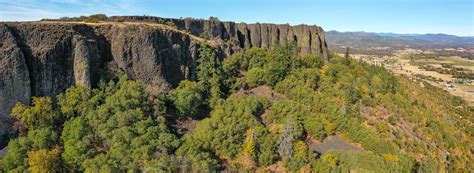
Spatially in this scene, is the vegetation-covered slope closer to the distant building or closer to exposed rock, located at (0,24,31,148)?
exposed rock, located at (0,24,31,148)

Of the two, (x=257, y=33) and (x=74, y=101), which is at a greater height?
(x=257, y=33)

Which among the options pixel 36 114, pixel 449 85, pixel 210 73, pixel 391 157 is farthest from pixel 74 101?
pixel 449 85

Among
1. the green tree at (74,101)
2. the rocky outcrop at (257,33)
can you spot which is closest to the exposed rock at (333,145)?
the rocky outcrop at (257,33)

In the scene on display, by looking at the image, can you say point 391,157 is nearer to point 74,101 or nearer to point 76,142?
point 76,142

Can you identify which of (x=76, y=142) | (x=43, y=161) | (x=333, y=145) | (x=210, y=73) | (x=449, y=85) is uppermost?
(x=210, y=73)

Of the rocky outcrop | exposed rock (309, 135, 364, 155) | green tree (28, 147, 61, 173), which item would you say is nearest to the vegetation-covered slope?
green tree (28, 147, 61, 173)

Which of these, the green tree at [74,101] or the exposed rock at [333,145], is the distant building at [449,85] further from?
the green tree at [74,101]
